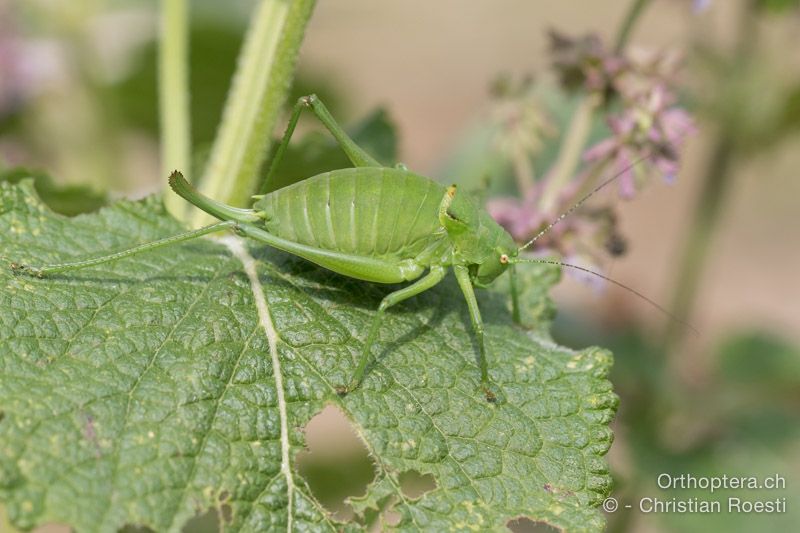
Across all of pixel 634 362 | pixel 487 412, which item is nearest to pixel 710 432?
pixel 634 362

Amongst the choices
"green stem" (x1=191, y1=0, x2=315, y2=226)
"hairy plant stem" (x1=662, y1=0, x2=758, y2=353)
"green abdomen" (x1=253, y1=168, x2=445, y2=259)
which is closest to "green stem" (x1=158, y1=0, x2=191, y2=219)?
"green stem" (x1=191, y1=0, x2=315, y2=226)

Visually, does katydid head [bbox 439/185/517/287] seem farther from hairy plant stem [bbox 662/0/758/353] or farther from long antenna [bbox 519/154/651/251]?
hairy plant stem [bbox 662/0/758/353]

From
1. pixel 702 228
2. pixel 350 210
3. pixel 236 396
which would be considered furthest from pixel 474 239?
pixel 702 228

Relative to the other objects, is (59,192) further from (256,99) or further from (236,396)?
(236,396)

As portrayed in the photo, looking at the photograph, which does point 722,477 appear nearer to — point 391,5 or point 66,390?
point 66,390

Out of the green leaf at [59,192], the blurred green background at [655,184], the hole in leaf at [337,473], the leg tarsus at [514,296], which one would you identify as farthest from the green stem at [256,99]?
the hole in leaf at [337,473]

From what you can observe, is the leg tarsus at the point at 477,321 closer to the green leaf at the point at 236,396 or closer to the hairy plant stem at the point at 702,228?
the green leaf at the point at 236,396
